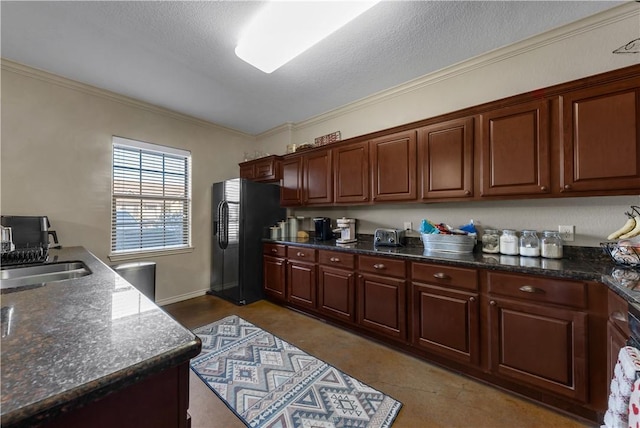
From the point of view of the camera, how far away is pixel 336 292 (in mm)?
2682

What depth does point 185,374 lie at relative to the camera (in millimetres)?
652

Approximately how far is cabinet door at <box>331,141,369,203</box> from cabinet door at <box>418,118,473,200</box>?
609mm

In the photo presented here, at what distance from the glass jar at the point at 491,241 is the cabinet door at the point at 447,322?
0.55 metres

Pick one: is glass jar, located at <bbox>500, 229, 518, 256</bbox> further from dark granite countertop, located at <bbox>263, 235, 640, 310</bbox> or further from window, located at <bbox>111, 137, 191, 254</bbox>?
window, located at <bbox>111, 137, 191, 254</bbox>

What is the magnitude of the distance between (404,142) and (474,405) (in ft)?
7.18

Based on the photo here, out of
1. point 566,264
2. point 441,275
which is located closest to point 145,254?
point 441,275

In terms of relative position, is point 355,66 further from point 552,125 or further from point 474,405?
point 474,405

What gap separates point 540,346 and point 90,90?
4793 millimetres

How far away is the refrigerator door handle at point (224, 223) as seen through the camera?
3.53 meters

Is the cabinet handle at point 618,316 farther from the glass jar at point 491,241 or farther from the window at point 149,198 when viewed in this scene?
the window at point 149,198

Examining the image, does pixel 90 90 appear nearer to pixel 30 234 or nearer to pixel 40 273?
pixel 30 234

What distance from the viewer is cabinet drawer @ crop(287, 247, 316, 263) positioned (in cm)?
293

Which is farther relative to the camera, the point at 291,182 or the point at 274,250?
the point at 291,182

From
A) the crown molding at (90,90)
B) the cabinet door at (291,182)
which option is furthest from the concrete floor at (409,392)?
the crown molding at (90,90)
